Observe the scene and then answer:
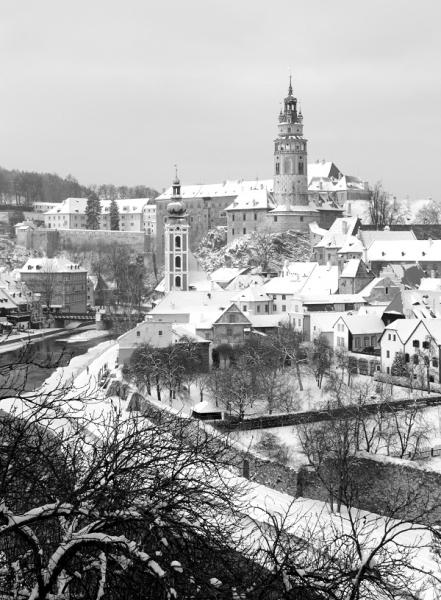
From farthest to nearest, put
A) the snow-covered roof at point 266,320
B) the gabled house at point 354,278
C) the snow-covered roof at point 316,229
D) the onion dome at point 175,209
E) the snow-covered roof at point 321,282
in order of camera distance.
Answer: the snow-covered roof at point 316,229 < the onion dome at point 175,209 < the snow-covered roof at point 321,282 < the gabled house at point 354,278 < the snow-covered roof at point 266,320

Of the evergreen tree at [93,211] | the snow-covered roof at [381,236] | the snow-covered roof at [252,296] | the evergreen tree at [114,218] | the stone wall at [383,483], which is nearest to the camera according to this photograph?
the stone wall at [383,483]

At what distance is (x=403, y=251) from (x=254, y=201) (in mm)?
18981

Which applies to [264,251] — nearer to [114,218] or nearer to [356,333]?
[356,333]

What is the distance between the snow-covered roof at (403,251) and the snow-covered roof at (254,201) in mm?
16609

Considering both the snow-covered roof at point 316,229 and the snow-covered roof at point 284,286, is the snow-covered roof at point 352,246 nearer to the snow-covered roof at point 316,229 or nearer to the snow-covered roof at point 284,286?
the snow-covered roof at point 284,286

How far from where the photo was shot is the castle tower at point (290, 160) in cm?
6412

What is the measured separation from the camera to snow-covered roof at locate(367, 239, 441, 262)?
48.9 m

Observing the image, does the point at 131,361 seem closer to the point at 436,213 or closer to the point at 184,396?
the point at 184,396

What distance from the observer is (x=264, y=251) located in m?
58.8

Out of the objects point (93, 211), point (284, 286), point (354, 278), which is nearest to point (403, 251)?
point (354, 278)

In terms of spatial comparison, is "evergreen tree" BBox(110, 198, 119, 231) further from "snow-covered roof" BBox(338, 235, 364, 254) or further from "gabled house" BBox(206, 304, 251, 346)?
"gabled house" BBox(206, 304, 251, 346)

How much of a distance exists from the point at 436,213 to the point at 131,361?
1700 inches

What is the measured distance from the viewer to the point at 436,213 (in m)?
70.2

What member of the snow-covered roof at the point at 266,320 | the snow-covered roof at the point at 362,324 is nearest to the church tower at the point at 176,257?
the snow-covered roof at the point at 266,320
